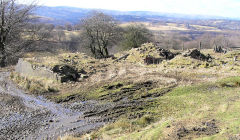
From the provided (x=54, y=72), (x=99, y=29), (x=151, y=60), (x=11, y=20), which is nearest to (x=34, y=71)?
(x=54, y=72)

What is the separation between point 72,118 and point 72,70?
7974 mm

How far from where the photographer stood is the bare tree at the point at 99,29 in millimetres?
33844

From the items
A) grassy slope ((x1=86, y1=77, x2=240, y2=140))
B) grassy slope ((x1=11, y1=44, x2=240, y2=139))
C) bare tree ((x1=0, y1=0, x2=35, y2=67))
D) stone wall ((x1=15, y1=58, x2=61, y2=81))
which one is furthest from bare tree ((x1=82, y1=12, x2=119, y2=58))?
grassy slope ((x1=86, y1=77, x2=240, y2=140))

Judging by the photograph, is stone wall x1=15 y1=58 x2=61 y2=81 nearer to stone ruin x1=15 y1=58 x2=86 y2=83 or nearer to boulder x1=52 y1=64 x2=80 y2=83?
stone ruin x1=15 y1=58 x2=86 y2=83

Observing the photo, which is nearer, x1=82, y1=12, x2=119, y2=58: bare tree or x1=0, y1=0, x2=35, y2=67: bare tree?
Result: x1=0, y1=0, x2=35, y2=67: bare tree

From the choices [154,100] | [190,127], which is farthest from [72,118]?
[190,127]

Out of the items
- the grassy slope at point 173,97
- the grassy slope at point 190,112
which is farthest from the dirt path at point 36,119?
the grassy slope at point 190,112

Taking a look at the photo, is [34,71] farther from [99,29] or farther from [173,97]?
[99,29]

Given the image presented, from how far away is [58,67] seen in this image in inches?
697

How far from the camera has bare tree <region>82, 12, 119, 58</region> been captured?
3384cm

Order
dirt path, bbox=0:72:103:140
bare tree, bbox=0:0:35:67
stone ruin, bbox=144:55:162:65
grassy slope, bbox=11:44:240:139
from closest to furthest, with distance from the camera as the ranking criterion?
grassy slope, bbox=11:44:240:139, dirt path, bbox=0:72:103:140, bare tree, bbox=0:0:35:67, stone ruin, bbox=144:55:162:65

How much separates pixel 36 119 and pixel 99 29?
991 inches

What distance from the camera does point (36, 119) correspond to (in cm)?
1077

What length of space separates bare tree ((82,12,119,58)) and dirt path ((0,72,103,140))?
21.6 metres
